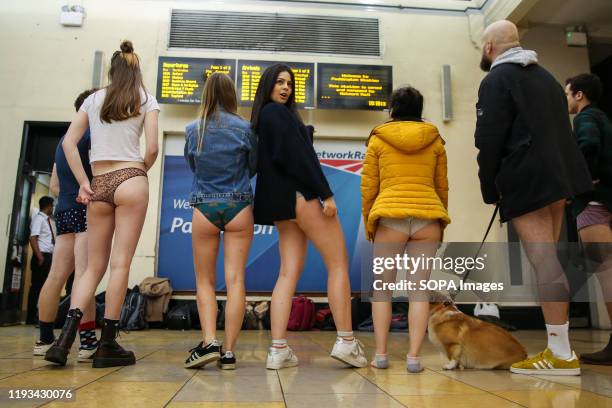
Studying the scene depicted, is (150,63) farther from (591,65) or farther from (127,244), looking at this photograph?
(591,65)

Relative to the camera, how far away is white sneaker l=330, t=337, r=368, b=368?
2.22 metres

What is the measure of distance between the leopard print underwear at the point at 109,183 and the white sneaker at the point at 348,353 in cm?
133

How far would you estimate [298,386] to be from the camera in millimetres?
1812

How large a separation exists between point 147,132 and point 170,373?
1.23 metres

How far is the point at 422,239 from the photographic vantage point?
7.59ft

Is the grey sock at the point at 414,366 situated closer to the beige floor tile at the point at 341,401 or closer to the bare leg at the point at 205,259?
the beige floor tile at the point at 341,401

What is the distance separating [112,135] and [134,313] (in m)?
3.03

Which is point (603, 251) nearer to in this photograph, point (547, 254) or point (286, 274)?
Answer: point (547, 254)

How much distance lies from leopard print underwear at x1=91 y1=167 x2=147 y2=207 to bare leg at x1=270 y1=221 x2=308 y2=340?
31.7 inches

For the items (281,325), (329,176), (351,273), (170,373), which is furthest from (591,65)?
(170,373)

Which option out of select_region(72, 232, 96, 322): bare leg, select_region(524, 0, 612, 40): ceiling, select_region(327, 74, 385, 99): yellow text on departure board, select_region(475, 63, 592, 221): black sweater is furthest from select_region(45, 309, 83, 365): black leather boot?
select_region(524, 0, 612, 40): ceiling

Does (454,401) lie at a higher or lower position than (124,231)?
lower

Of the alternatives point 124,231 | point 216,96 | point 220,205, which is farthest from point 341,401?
point 216,96

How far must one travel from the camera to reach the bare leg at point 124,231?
2289 millimetres
